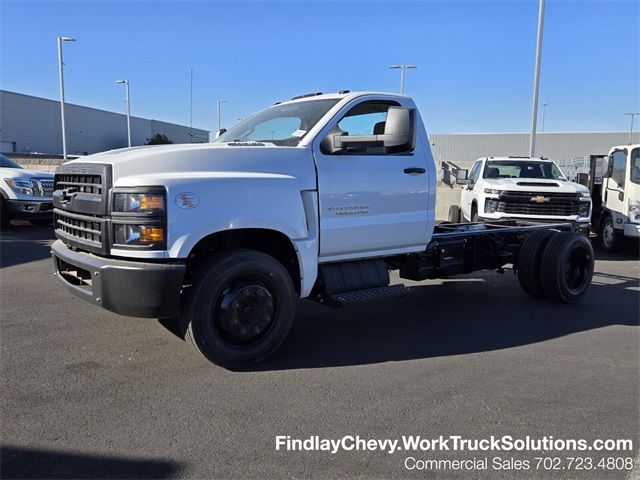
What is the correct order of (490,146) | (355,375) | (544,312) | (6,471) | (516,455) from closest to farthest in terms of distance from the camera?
(6,471), (516,455), (355,375), (544,312), (490,146)

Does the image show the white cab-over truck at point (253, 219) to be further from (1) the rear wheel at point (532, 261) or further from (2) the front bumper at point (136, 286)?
(1) the rear wheel at point (532, 261)

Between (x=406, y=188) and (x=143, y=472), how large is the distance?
3477mm

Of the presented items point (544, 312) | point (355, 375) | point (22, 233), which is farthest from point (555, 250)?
point (22, 233)

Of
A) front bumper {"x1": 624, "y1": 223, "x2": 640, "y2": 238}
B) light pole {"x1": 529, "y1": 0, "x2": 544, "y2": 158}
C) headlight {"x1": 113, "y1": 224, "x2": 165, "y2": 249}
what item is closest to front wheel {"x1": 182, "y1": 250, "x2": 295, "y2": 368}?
headlight {"x1": 113, "y1": 224, "x2": 165, "y2": 249}

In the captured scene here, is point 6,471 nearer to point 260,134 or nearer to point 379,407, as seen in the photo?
point 379,407

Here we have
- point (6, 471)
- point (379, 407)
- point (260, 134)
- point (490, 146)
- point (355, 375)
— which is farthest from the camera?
point (490, 146)

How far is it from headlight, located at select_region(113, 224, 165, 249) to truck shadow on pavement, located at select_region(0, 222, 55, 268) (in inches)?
218

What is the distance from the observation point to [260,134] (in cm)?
517

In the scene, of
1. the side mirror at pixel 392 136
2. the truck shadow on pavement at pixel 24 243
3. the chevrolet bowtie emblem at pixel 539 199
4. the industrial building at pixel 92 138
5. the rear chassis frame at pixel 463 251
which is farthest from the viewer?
the industrial building at pixel 92 138

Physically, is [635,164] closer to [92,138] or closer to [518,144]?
[518,144]

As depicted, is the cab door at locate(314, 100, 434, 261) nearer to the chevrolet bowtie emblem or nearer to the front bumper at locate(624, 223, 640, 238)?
the chevrolet bowtie emblem

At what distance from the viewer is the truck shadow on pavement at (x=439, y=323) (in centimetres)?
470

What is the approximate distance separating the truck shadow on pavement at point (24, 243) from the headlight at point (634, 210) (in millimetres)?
11137

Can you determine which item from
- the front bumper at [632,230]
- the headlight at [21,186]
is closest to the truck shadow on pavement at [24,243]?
the headlight at [21,186]
